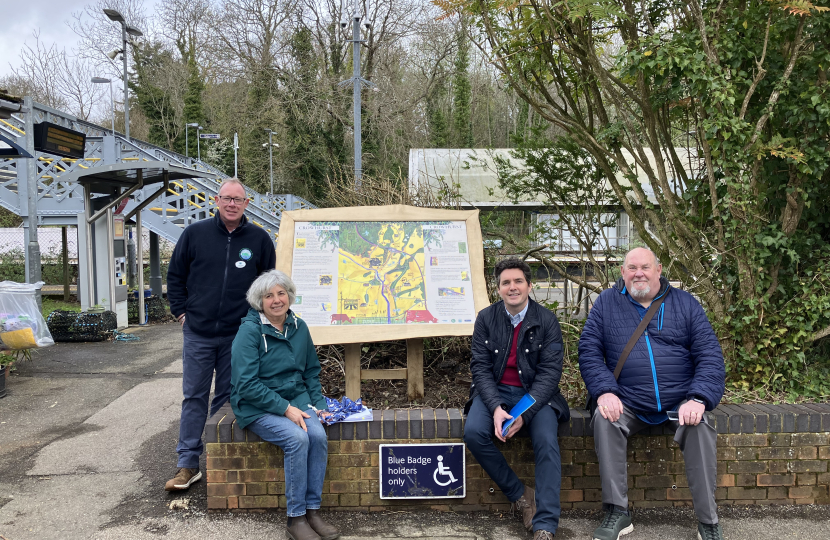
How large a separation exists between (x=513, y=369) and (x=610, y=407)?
0.57 meters

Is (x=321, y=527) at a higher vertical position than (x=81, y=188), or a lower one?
lower

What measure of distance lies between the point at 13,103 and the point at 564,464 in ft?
25.2

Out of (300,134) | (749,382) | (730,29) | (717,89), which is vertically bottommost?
(749,382)

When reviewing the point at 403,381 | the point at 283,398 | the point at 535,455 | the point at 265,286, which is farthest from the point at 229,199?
the point at 535,455

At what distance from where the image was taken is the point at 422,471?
12.4ft

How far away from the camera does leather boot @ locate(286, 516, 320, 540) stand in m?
3.37

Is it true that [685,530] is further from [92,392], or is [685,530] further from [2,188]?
[2,188]

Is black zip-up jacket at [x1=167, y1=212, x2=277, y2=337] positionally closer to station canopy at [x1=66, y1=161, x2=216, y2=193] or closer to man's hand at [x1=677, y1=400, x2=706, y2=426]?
man's hand at [x1=677, y1=400, x2=706, y2=426]

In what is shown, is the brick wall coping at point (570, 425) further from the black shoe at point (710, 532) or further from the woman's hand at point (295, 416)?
the black shoe at point (710, 532)

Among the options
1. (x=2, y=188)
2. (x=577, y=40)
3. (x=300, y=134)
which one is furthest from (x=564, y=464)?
(x=300, y=134)

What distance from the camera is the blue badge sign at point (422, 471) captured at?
3756 millimetres

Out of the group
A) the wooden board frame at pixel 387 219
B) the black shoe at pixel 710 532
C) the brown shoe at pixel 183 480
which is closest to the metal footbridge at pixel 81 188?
the wooden board frame at pixel 387 219

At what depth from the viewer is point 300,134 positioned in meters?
31.3

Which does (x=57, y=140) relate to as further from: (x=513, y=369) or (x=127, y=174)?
(x=513, y=369)
